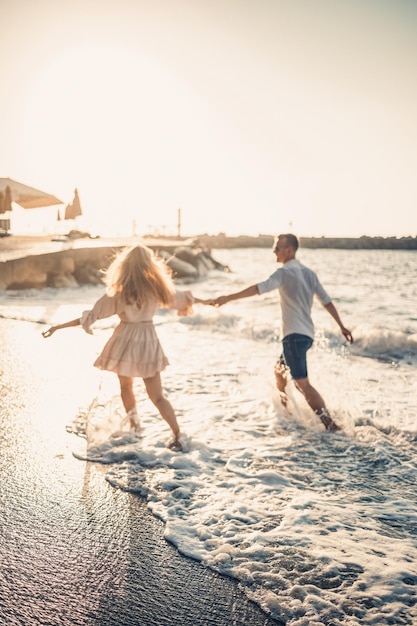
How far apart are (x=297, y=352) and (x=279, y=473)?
4.78ft

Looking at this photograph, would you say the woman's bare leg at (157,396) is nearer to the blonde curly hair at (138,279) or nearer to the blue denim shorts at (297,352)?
the blonde curly hair at (138,279)

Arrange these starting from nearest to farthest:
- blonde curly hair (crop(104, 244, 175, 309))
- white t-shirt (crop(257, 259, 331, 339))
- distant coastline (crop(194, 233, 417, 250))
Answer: blonde curly hair (crop(104, 244, 175, 309))
white t-shirt (crop(257, 259, 331, 339))
distant coastline (crop(194, 233, 417, 250))

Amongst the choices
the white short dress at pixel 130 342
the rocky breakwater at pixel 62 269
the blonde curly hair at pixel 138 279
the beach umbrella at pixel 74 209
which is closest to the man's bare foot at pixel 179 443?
the white short dress at pixel 130 342

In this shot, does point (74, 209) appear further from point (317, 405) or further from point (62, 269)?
point (317, 405)

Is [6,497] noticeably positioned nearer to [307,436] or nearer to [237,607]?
[237,607]

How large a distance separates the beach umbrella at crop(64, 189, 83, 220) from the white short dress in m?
30.7

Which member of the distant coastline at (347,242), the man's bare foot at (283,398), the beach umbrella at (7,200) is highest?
the distant coastline at (347,242)

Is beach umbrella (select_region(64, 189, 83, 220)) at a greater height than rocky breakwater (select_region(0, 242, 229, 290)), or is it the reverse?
beach umbrella (select_region(64, 189, 83, 220))

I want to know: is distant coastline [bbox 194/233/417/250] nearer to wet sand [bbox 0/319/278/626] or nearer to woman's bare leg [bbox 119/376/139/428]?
woman's bare leg [bbox 119/376/139/428]

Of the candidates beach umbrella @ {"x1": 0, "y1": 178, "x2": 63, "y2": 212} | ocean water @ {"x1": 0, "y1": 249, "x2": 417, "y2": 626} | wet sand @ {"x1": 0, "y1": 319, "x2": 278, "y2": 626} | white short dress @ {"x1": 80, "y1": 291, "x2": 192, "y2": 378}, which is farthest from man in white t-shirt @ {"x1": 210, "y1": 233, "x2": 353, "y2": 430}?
beach umbrella @ {"x1": 0, "y1": 178, "x2": 63, "y2": 212}

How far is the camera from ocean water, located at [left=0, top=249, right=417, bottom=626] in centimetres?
275

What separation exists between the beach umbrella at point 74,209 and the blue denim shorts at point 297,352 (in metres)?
30.5

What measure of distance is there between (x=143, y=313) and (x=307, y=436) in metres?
2.03

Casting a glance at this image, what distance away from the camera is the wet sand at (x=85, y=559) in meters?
2.40
